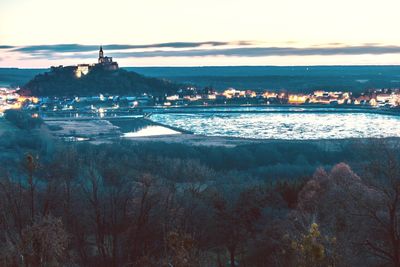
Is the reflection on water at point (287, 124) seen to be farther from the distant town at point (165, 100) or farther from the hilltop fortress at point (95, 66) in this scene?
the hilltop fortress at point (95, 66)

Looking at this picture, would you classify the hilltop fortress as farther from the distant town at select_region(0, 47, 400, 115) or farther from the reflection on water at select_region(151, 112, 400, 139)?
the reflection on water at select_region(151, 112, 400, 139)

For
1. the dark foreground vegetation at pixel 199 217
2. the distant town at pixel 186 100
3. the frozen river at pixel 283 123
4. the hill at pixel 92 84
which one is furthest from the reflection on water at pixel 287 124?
the hill at pixel 92 84

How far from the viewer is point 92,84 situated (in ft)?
399

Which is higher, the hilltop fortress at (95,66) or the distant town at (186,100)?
the hilltop fortress at (95,66)

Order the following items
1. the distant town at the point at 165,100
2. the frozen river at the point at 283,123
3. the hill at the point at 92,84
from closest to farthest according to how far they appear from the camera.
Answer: the frozen river at the point at 283,123, the distant town at the point at 165,100, the hill at the point at 92,84

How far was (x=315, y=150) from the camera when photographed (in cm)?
4647

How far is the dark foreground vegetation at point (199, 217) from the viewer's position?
45.0ft

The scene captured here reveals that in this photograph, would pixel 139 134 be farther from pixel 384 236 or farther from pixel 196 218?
pixel 384 236

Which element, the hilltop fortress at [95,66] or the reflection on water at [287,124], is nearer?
the reflection on water at [287,124]

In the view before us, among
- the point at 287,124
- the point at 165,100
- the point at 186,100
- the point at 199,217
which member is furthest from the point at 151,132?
the point at 186,100

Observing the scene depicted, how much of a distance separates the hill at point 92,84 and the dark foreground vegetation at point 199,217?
8430 centimetres

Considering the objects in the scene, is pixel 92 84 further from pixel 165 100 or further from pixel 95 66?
pixel 165 100

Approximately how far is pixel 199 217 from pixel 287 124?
176 ft

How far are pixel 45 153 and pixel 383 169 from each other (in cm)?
3271
